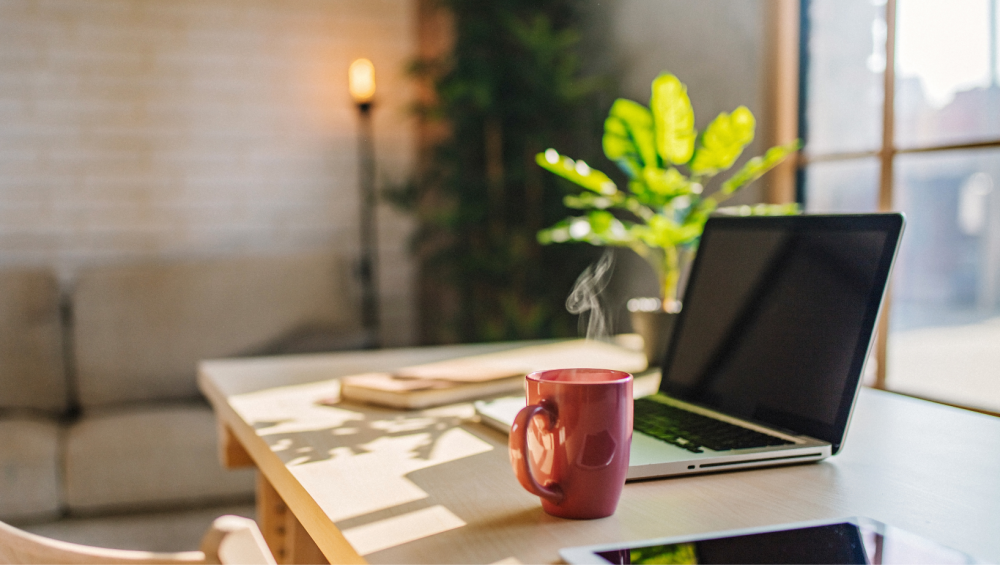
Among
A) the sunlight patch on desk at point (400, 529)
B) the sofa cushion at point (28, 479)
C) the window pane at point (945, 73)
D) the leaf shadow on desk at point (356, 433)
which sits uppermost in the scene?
the window pane at point (945, 73)

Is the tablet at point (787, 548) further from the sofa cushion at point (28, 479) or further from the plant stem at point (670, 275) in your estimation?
the sofa cushion at point (28, 479)

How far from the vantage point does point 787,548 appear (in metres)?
0.52

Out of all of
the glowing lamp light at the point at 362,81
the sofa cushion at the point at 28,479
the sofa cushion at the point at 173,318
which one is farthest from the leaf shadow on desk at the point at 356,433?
the glowing lamp light at the point at 362,81

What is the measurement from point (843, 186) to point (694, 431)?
46.2 inches

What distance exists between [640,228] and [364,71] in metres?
1.84

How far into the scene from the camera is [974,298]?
1.50 m

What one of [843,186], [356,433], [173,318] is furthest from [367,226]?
[356,433]

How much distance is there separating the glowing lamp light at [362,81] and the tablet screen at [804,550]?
2580mm

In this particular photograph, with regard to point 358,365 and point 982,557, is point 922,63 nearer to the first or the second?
point 358,365

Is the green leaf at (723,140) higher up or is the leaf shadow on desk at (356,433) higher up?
the green leaf at (723,140)

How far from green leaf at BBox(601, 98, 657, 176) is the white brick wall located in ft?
6.15

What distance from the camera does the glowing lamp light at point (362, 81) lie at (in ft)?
9.45

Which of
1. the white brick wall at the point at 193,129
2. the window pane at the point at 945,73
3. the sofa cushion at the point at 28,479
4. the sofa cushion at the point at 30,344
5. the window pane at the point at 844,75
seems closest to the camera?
the window pane at the point at 945,73

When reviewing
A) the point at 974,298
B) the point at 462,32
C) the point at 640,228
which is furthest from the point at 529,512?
the point at 462,32
